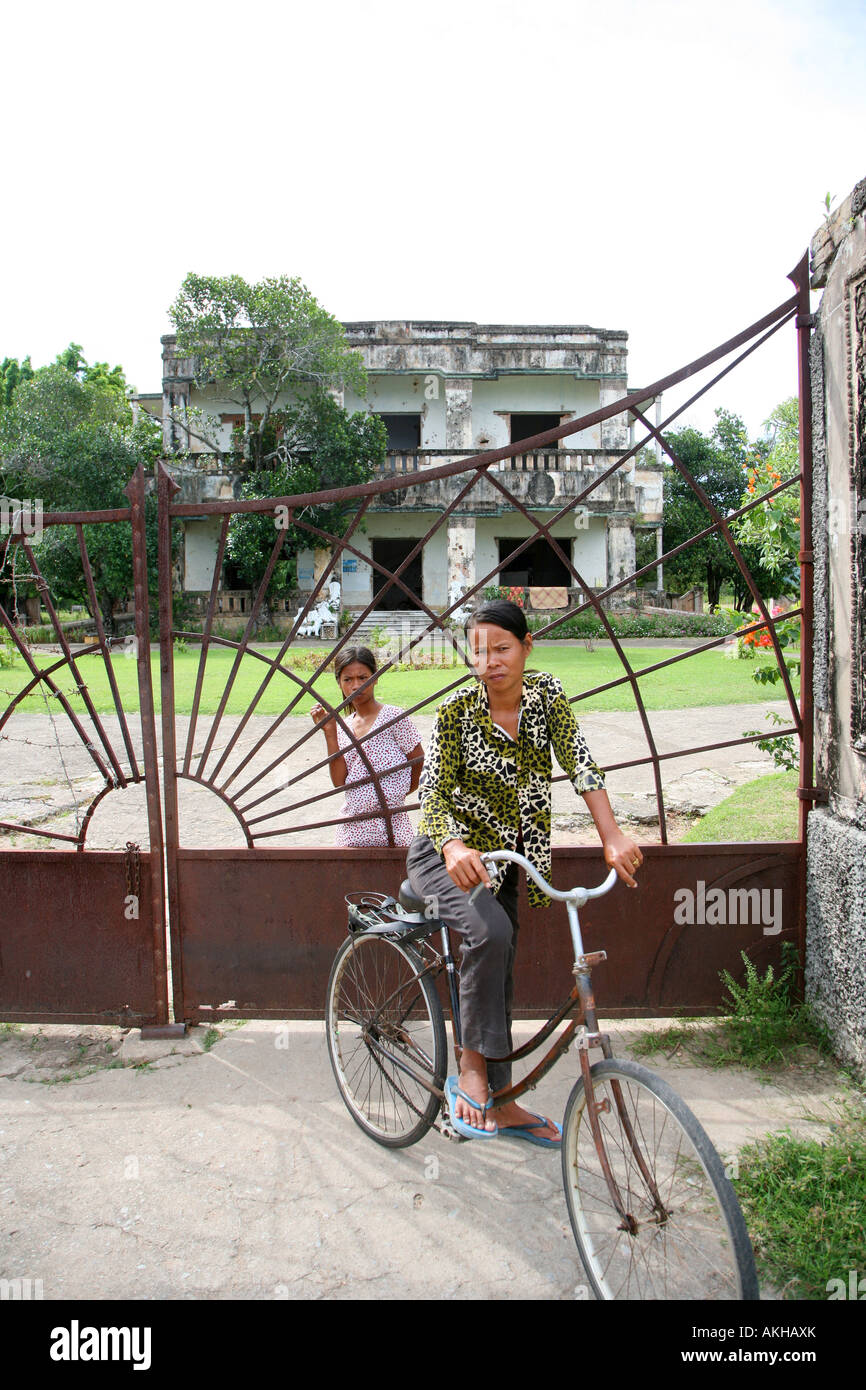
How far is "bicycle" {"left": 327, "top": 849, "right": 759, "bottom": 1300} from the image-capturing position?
1.87 meters

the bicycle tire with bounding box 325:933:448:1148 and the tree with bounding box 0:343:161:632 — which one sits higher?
the tree with bounding box 0:343:161:632

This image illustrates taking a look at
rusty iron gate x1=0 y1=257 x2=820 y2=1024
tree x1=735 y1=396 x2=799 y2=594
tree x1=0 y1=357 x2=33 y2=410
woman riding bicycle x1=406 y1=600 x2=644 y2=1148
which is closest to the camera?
woman riding bicycle x1=406 y1=600 x2=644 y2=1148

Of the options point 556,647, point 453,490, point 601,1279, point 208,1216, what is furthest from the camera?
point 453,490

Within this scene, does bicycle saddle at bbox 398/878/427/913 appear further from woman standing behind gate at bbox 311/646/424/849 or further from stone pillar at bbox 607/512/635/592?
stone pillar at bbox 607/512/635/592

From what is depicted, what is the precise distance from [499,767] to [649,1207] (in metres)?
1.07

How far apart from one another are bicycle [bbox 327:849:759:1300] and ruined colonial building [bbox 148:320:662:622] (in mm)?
19525

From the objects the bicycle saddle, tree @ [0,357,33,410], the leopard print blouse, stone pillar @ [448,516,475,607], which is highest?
tree @ [0,357,33,410]

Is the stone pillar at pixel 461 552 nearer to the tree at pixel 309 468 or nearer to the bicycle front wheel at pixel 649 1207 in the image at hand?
the tree at pixel 309 468

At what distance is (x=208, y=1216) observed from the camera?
2.37m

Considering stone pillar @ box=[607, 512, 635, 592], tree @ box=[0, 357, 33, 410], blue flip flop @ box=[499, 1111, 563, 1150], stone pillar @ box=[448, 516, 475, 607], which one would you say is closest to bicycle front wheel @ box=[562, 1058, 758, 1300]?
blue flip flop @ box=[499, 1111, 563, 1150]

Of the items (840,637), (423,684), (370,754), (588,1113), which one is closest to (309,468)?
(423,684)

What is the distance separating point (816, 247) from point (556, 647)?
1612cm
